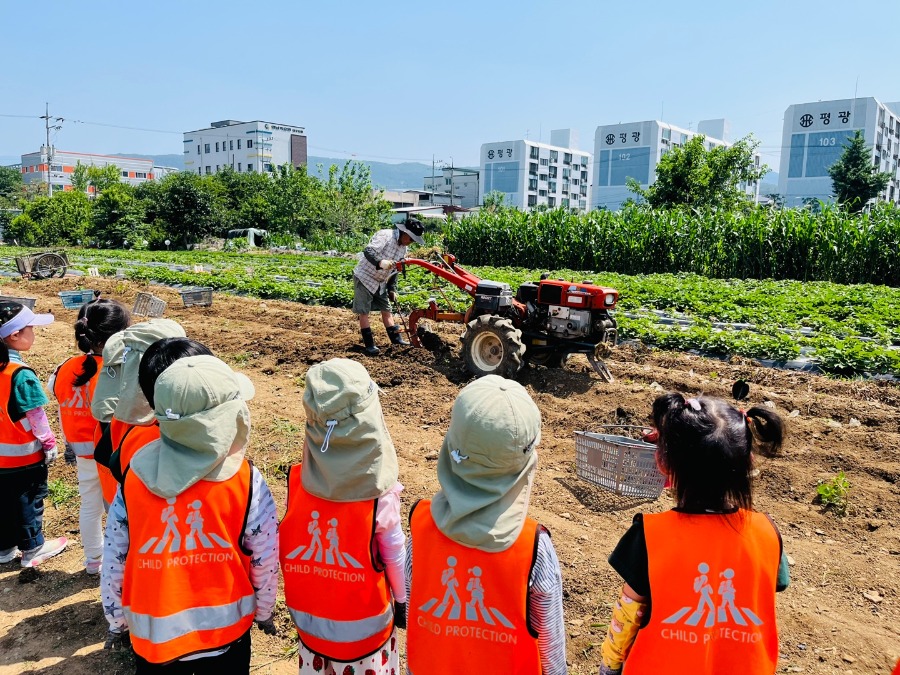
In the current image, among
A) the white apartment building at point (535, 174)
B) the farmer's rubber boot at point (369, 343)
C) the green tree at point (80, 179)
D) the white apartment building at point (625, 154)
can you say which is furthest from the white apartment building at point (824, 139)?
the farmer's rubber boot at point (369, 343)

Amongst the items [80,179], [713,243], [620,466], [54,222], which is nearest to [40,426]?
[620,466]

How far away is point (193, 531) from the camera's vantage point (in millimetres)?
2178

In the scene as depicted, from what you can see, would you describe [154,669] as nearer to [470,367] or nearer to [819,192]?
[470,367]

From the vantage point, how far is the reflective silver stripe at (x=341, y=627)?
7.35 feet

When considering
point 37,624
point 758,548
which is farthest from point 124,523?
point 758,548

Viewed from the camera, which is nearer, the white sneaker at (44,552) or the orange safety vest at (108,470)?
the orange safety vest at (108,470)

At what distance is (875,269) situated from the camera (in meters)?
19.0

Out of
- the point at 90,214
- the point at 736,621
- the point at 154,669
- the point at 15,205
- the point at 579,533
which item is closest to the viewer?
the point at 736,621

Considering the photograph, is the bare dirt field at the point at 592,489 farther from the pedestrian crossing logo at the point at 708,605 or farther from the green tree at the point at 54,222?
the green tree at the point at 54,222

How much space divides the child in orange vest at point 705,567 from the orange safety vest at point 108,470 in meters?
2.29

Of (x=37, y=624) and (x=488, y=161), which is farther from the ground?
(x=488, y=161)

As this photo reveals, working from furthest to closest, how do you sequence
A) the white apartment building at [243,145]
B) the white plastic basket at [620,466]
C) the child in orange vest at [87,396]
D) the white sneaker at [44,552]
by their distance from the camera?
the white apartment building at [243,145], the white plastic basket at [620,466], the white sneaker at [44,552], the child in orange vest at [87,396]

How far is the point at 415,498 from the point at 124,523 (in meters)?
2.64

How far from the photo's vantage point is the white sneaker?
13.4 feet
